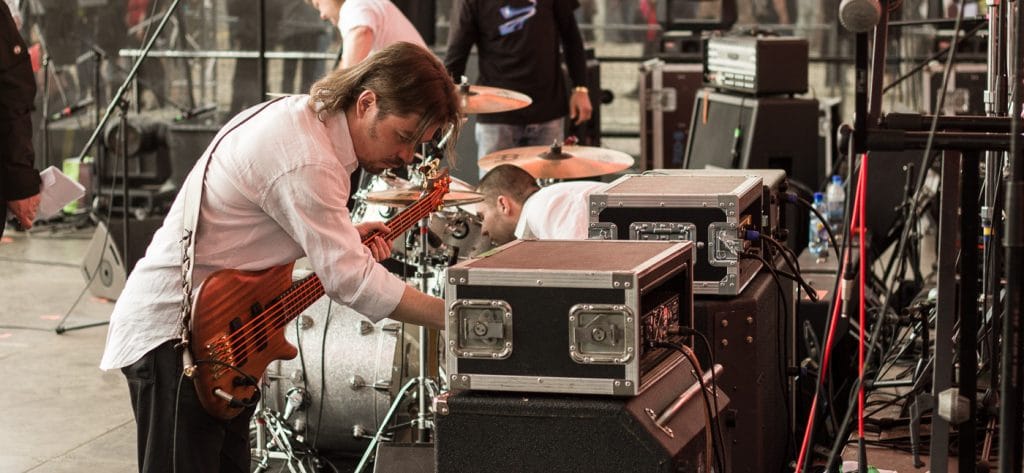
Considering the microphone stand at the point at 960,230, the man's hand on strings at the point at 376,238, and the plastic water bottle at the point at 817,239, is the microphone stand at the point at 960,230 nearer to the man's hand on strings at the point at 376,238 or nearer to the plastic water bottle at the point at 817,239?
the man's hand on strings at the point at 376,238

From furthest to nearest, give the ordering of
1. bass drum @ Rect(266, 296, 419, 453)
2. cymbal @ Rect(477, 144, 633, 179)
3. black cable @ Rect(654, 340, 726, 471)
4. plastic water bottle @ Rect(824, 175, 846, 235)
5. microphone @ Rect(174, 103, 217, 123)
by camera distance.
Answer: microphone @ Rect(174, 103, 217, 123), plastic water bottle @ Rect(824, 175, 846, 235), cymbal @ Rect(477, 144, 633, 179), bass drum @ Rect(266, 296, 419, 453), black cable @ Rect(654, 340, 726, 471)

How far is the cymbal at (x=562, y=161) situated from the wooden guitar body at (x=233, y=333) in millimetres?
2289

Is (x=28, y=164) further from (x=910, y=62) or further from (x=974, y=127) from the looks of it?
(x=910, y=62)

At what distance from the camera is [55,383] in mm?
5746

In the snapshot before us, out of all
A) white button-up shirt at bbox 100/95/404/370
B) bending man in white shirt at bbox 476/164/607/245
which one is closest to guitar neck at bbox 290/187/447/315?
white button-up shirt at bbox 100/95/404/370

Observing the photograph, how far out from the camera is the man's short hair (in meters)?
4.73

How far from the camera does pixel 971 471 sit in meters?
2.54

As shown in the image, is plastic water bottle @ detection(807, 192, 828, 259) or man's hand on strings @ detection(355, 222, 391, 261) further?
plastic water bottle @ detection(807, 192, 828, 259)

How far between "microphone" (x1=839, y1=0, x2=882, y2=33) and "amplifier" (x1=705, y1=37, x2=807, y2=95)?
461 cm

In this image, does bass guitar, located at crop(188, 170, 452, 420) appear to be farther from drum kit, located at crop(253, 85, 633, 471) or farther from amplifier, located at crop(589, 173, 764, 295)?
drum kit, located at crop(253, 85, 633, 471)

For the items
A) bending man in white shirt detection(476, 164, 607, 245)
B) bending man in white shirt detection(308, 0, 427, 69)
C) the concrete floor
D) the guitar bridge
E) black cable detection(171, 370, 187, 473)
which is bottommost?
the concrete floor

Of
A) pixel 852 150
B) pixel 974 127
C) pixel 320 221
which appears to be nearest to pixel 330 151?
pixel 320 221

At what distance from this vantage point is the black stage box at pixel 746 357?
3.29 meters

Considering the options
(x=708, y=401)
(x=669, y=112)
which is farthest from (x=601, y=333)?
(x=669, y=112)
